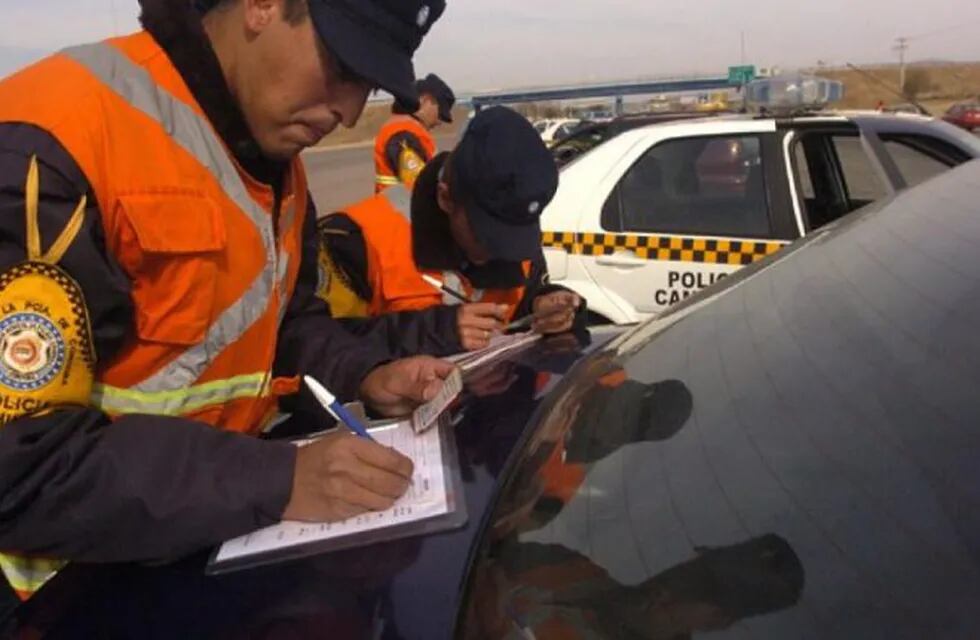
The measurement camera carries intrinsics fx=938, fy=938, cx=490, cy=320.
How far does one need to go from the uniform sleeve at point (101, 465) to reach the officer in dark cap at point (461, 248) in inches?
37.7

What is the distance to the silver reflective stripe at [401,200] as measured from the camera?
2.47 meters

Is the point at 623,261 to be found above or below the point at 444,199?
below

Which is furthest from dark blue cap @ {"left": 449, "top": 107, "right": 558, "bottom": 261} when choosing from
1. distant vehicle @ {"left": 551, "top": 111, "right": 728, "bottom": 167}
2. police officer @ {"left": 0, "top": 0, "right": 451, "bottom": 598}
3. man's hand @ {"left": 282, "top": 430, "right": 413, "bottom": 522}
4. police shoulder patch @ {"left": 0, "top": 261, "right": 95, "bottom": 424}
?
distant vehicle @ {"left": 551, "top": 111, "right": 728, "bottom": 167}

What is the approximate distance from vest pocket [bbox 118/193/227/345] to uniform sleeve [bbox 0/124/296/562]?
0.05m

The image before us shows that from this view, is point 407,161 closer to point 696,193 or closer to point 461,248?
point 696,193

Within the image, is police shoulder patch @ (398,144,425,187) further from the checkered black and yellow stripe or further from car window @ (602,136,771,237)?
car window @ (602,136,771,237)

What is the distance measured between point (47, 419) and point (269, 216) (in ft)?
1.76

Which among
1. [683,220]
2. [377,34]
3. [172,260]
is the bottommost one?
[683,220]

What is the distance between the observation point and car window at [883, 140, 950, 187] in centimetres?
406

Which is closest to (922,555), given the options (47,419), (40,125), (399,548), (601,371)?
(399,548)

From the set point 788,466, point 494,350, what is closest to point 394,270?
point 494,350

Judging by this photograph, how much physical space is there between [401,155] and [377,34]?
4874 millimetres

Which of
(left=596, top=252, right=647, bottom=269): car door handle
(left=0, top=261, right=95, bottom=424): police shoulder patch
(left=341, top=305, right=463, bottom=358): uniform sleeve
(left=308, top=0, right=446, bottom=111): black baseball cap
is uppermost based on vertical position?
(left=308, top=0, right=446, bottom=111): black baseball cap

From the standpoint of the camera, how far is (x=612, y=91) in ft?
99.7
